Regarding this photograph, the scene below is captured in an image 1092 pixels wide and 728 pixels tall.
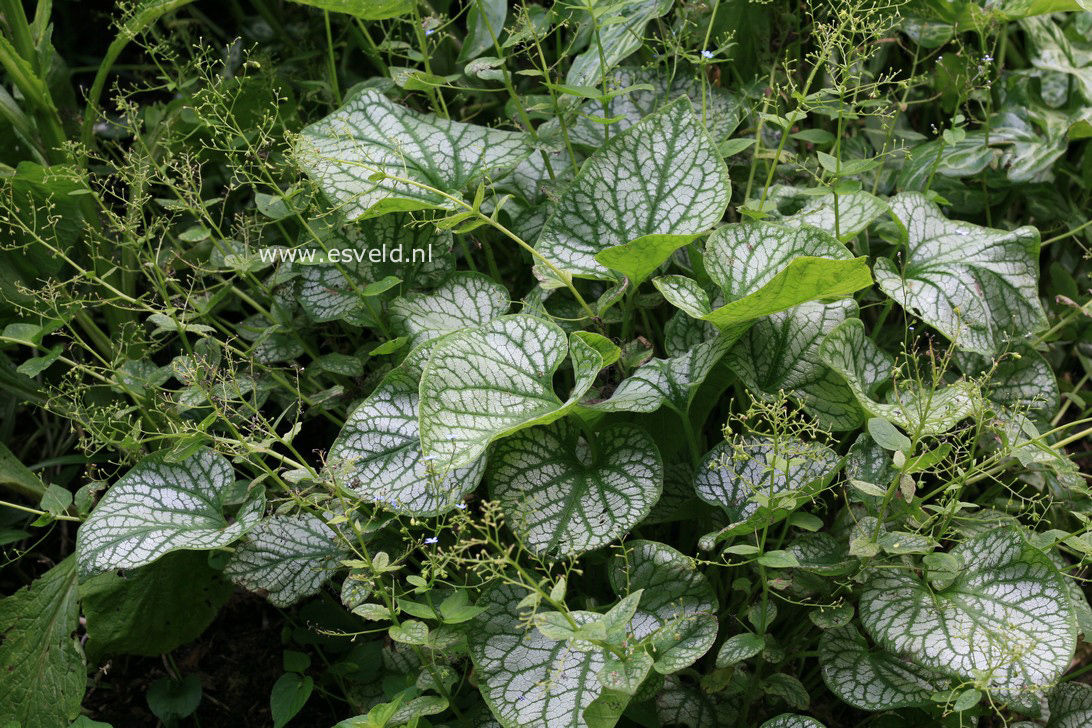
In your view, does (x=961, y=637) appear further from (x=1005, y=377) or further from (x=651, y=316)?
(x=651, y=316)

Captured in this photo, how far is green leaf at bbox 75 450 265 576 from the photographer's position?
1.27m

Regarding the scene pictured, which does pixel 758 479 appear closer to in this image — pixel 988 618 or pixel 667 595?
pixel 667 595

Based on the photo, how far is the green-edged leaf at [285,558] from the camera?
1408 millimetres

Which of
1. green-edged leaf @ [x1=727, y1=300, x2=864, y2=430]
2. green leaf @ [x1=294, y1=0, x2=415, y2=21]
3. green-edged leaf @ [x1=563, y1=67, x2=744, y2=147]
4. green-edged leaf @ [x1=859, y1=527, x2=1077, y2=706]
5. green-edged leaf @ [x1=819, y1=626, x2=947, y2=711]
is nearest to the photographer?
green-edged leaf @ [x1=859, y1=527, x2=1077, y2=706]

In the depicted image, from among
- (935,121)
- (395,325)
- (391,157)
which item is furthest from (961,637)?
(935,121)

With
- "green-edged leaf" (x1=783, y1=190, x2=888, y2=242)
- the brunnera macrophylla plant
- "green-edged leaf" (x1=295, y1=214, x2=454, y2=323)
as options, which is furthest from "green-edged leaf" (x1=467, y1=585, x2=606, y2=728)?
"green-edged leaf" (x1=783, y1=190, x2=888, y2=242)

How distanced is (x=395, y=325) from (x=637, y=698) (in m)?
0.63

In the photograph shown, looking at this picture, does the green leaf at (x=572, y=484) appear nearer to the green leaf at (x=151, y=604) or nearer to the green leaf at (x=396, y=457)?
the green leaf at (x=396, y=457)

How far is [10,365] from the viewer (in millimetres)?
1786

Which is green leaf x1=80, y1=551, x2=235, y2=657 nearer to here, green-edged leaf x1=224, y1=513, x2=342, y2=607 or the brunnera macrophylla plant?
the brunnera macrophylla plant

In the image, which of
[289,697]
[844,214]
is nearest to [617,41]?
[844,214]

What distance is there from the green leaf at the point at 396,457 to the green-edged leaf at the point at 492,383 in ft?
0.23

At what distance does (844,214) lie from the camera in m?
1.51

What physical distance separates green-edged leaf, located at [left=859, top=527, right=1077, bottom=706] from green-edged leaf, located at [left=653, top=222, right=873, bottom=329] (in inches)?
14.4
